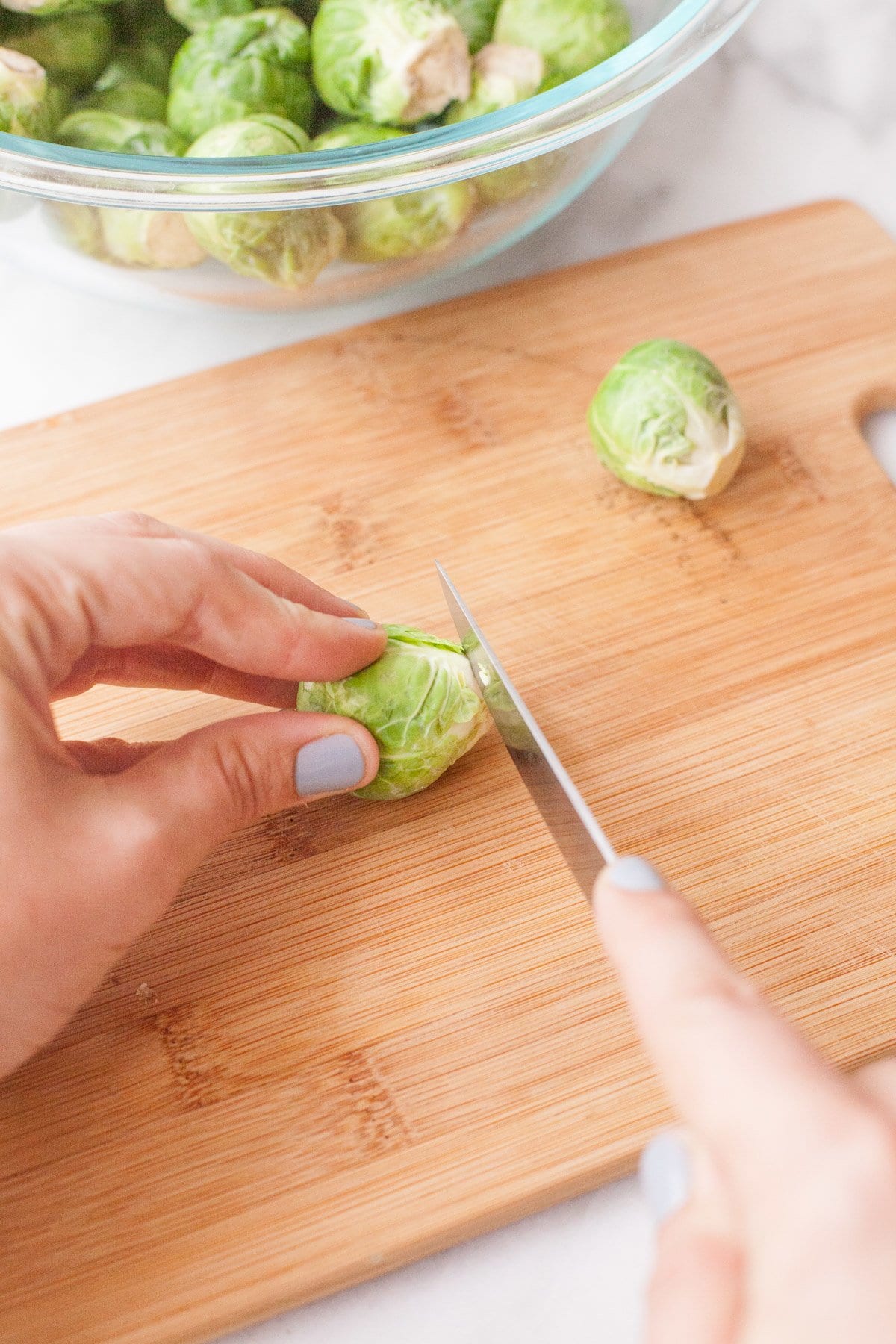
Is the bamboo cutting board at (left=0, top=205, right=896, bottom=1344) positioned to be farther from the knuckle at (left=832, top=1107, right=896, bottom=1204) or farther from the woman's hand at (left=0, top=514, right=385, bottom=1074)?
the knuckle at (left=832, top=1107, right=896, bottom=1204)

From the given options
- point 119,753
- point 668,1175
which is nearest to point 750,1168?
point 668,1175

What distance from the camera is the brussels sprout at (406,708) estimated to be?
2029 millimetres

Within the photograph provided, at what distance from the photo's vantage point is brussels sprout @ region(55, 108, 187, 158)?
2.59 meters

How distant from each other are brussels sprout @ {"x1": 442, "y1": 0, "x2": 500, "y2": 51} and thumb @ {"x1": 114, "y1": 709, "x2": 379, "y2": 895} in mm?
1821

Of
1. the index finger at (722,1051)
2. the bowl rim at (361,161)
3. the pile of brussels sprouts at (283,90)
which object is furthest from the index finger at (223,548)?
the index finger at (722,1051)

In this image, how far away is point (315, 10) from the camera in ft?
9.32

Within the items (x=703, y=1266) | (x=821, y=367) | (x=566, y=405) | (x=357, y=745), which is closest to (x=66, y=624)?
(x=357, y=745)

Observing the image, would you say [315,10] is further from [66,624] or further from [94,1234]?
[94,1234]

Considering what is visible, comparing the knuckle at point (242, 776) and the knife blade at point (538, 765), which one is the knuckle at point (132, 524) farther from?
the knife blade at point (538, 765)

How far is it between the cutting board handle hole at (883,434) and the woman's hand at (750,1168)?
178 cm

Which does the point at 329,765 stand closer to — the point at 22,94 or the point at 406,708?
the point at 406,708

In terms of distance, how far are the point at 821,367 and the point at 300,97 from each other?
1.42 metres

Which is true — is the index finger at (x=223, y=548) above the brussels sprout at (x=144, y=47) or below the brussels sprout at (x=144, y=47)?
below

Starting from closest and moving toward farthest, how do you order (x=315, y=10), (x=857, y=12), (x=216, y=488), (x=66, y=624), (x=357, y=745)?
(x=66, y=624) < (x=357, y=745) < (x=216, y=488) < (x=315, y=10) < (x=857, y=12)
